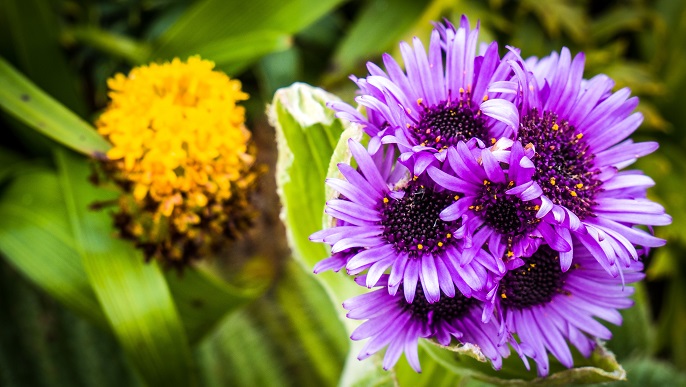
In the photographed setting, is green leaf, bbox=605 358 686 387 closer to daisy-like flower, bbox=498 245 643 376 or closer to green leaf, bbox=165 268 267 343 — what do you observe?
daisy-like flower, bbox=498 245 643 376

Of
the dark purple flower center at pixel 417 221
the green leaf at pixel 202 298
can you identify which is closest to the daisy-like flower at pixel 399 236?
the dark purple flower center at pixel 417 221

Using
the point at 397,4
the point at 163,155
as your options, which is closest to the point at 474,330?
the point at 163,155

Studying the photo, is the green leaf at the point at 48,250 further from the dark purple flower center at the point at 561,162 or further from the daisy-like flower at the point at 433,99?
the dark purple flower center at the point at 561,162

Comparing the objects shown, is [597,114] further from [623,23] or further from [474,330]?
[623,23]

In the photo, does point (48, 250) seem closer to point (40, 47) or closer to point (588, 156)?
point (40, 47)

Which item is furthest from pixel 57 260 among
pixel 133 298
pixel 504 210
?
pixel 504 210
